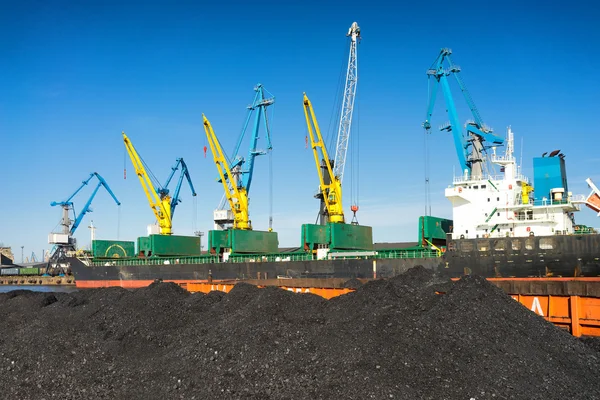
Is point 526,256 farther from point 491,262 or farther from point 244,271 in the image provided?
point 244,271

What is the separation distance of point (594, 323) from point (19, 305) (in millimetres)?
24890

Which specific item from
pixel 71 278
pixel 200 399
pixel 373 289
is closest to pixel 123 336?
pixel 200 399

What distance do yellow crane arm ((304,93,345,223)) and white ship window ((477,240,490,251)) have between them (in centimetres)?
2032

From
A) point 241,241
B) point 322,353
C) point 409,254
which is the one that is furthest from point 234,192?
point 322,353

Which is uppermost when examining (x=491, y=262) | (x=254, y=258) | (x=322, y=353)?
(x=254, y=258)

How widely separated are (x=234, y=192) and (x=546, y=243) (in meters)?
39.8

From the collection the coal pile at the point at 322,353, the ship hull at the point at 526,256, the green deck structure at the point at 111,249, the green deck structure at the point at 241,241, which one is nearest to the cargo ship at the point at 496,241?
the ship hull at the point at 526,256

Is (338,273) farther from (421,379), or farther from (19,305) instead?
(421,379)

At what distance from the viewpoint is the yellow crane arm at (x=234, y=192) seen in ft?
206

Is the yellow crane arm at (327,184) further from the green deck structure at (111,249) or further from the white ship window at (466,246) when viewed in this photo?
the green deck structure at (111,249)

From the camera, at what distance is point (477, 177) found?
40.9 metres

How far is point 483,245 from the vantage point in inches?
1374

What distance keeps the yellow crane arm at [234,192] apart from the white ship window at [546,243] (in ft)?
123

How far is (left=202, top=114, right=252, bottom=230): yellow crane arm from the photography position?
62875 millimetres
